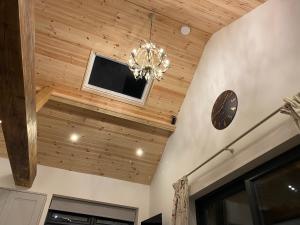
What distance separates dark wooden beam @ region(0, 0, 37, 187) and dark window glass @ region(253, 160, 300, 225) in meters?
2.54

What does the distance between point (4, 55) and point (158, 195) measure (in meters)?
3.74

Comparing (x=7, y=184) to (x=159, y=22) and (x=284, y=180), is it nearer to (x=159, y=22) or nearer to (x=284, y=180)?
(x=159, y=22)

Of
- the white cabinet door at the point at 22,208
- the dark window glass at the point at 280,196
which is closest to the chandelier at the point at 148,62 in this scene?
the dark window glass at the point at 280,196

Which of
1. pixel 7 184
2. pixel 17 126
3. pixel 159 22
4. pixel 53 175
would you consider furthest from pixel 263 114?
pixel 7 184

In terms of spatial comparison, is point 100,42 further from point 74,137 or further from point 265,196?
point 265,196

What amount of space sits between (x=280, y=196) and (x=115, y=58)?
3208mm

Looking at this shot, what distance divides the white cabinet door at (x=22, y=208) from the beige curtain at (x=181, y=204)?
234 cm

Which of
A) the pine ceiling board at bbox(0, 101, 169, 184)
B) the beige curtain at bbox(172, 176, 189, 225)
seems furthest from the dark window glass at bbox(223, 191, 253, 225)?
the pine ceiling board at bbox(0, 101, 169, 184)

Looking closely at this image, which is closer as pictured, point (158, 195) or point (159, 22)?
point (159, 22)

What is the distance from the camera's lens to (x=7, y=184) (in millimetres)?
4430

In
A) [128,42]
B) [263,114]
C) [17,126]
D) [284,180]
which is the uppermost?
[128,42]

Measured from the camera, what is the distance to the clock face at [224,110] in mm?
3330

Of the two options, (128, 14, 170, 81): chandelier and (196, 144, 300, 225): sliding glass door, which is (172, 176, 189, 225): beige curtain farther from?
(128, 14, 170, 81): chandelier

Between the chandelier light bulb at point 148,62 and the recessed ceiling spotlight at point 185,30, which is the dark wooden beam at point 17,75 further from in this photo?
the recessed ceiling spotlight at point 185,30
